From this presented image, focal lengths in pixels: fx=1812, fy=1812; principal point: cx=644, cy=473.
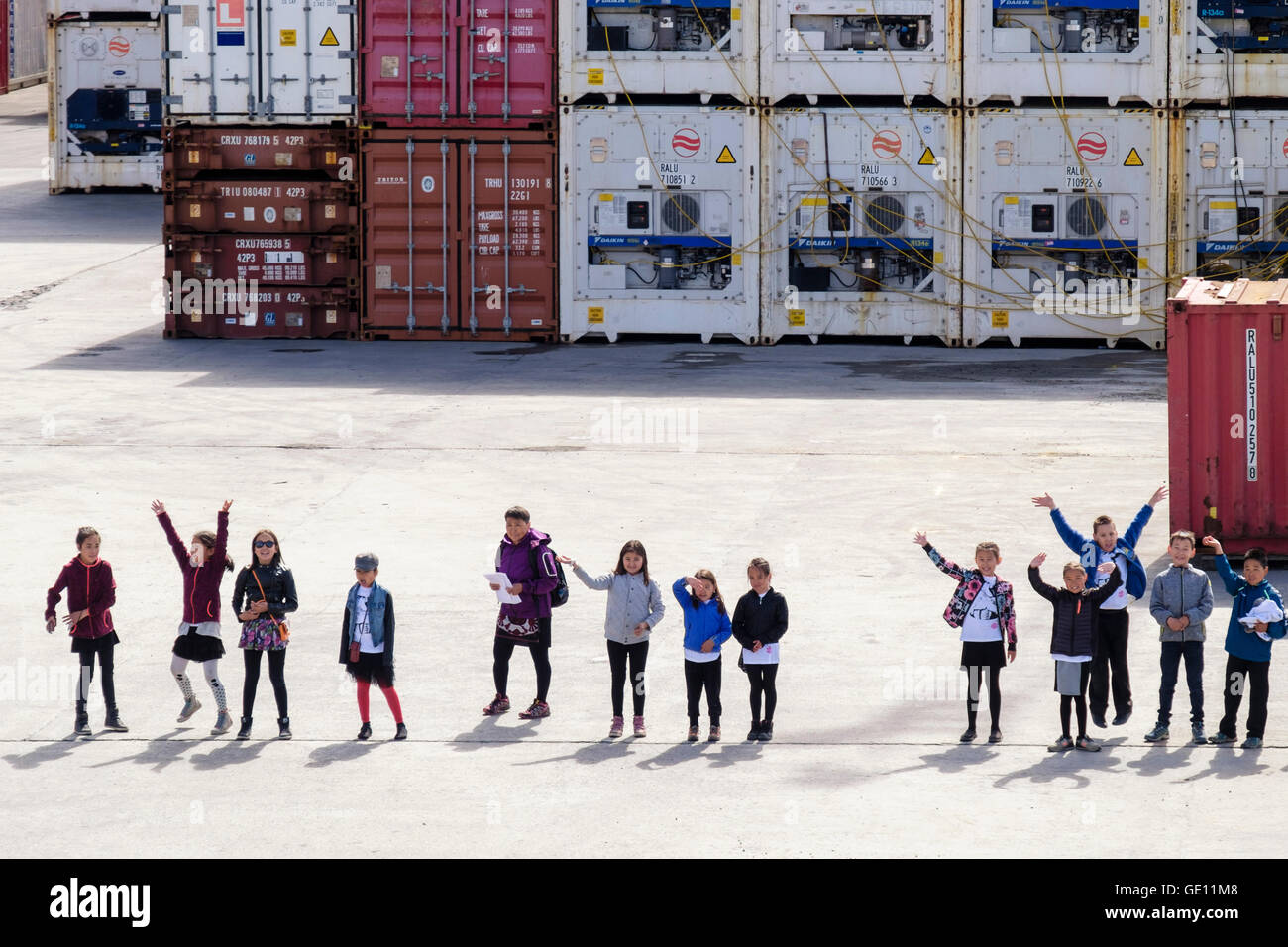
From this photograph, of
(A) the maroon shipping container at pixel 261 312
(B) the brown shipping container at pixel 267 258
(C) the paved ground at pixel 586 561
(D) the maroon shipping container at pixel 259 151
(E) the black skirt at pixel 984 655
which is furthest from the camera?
(A) the maroon shipping container at pixel 261 312

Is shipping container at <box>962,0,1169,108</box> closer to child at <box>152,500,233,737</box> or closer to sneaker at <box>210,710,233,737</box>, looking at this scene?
child at <box>152,500,233,737</box>

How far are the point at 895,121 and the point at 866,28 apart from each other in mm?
1514

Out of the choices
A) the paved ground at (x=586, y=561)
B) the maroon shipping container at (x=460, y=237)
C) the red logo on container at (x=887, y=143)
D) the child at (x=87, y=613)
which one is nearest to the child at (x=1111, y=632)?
the paved ground at (x=586, y=561)

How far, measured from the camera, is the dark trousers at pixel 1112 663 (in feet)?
39.1

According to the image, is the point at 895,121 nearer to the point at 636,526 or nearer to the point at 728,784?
the point at 636,526

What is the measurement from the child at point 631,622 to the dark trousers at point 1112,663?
291 cm

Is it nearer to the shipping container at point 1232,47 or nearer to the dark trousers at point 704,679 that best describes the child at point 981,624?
the dark trousers at point 704,679

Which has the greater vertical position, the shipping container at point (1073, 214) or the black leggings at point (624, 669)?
the shipping container at point (1073, 214)

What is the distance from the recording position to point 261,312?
29828mm

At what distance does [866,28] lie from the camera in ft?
92.3

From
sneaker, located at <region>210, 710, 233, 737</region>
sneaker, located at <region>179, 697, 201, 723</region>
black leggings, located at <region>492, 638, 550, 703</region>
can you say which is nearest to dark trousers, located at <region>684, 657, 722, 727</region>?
black leggings, located at <region>492, 638, 550, 703</region>

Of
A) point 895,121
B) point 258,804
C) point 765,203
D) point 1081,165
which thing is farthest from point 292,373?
point 258,804

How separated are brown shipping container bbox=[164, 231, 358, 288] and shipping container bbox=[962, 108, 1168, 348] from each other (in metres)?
9.99

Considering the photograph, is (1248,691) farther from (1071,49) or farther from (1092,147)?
(1071,49)
